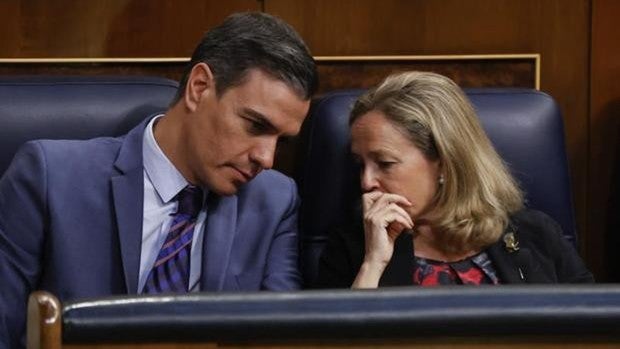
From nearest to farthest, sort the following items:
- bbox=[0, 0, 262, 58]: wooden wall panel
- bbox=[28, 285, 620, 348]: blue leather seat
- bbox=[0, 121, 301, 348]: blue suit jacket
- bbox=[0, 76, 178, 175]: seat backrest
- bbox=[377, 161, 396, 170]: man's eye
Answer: bbox=[28, 285, 620, 348]: blue leather seat < bbox=[0, 121, 301, 348]: blue suit jacket < bbox=[0, 76, 178, 175]: seat backrest < bbox=[377, 161, 396, 170]: man's eye < bbox=[0, 0, 262, 58]: wooden wall panel

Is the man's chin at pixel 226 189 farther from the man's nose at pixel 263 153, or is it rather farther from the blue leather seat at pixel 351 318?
the blue leather seat at pixel 351 318

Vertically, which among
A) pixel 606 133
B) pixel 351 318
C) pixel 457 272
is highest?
pixel 351 318

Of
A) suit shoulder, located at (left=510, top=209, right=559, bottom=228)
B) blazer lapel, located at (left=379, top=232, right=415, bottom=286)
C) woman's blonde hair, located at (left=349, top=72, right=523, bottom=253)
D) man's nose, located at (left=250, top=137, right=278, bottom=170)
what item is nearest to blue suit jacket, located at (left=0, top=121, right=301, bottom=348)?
man's nose, located at (left=250, top=137, right=278, bottom=170)

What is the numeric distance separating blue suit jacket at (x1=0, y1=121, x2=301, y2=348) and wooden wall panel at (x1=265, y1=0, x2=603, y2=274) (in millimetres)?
500

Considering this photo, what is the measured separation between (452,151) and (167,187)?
44cm

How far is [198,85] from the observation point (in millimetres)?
1685

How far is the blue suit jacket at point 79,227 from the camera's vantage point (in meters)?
1.62

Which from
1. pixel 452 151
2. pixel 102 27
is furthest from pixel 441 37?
pixel 102 27

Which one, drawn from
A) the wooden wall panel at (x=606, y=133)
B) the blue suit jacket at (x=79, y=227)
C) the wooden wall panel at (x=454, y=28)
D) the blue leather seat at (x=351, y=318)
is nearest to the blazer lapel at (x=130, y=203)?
the blue suit jacket at (x=79, y=227)

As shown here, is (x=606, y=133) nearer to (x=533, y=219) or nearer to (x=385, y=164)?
(x=533, y=219)

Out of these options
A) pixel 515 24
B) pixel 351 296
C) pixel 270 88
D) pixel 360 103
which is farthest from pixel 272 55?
pixel 351 296

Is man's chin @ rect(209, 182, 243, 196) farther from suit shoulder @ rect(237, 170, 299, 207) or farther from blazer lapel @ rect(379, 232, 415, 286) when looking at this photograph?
blazer lapel @ rect(379, 232, 415, 286)

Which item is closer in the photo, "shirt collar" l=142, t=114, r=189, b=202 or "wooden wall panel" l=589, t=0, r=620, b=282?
"shirt collar" l=142, t=114, r=189, b=202

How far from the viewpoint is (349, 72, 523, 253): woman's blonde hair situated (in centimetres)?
185
